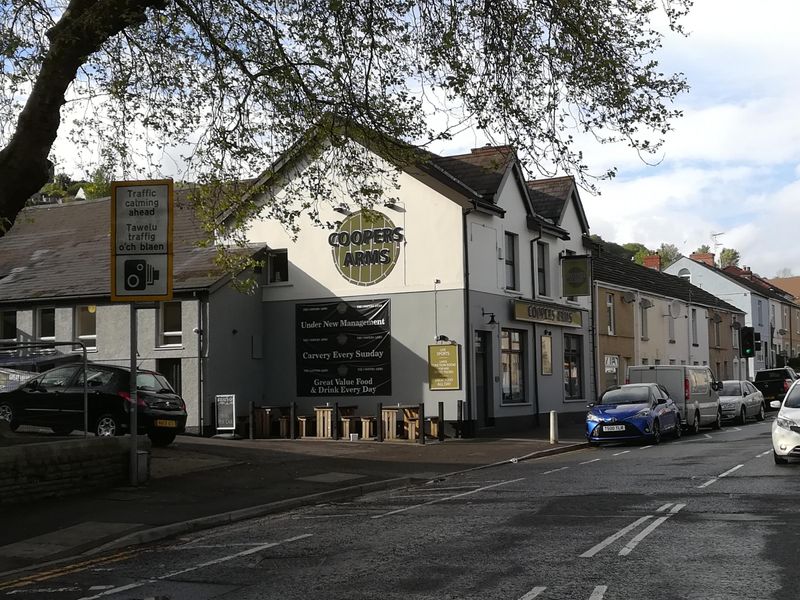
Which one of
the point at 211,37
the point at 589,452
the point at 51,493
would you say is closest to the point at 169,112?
the point at 211,37

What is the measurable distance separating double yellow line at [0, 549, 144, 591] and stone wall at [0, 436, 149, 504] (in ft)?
11.8

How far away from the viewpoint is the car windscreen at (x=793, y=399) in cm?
1720

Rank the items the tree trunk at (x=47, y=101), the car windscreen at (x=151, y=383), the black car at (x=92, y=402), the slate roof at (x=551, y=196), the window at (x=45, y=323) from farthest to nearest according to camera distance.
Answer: the slate roof at (x=551, y=196) → the window at (x=45, y=323) → the car windscreen at (x=151, y=383) → the black car at (x=92, y=402) → the tree trunk at (x=47, y=101)

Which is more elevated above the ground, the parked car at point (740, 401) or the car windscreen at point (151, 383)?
the car windscreen at point (151, 383)

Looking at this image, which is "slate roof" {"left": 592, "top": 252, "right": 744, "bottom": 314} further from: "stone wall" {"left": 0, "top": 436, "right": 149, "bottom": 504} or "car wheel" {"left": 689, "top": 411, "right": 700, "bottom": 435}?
"stone wall" {"left": 0, "top": 436, "right": 149, "bottom": 504}

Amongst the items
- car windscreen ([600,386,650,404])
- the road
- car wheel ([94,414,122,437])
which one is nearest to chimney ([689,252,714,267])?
car windscreen ([600,386,650,404])

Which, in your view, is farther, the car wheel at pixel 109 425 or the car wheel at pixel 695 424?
the car wheel at pixel 695 424

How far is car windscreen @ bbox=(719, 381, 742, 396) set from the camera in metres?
36.0

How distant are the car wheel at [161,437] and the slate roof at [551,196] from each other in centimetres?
1816

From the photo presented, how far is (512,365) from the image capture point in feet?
102

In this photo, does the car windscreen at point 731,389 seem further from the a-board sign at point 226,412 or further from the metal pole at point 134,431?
the metal pole at point 134,431

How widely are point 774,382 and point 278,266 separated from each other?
1002 inches

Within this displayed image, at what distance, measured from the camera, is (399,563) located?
348 inches

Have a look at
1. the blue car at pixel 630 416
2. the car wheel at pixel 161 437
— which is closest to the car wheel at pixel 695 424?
the blue car at pixel 630 416
